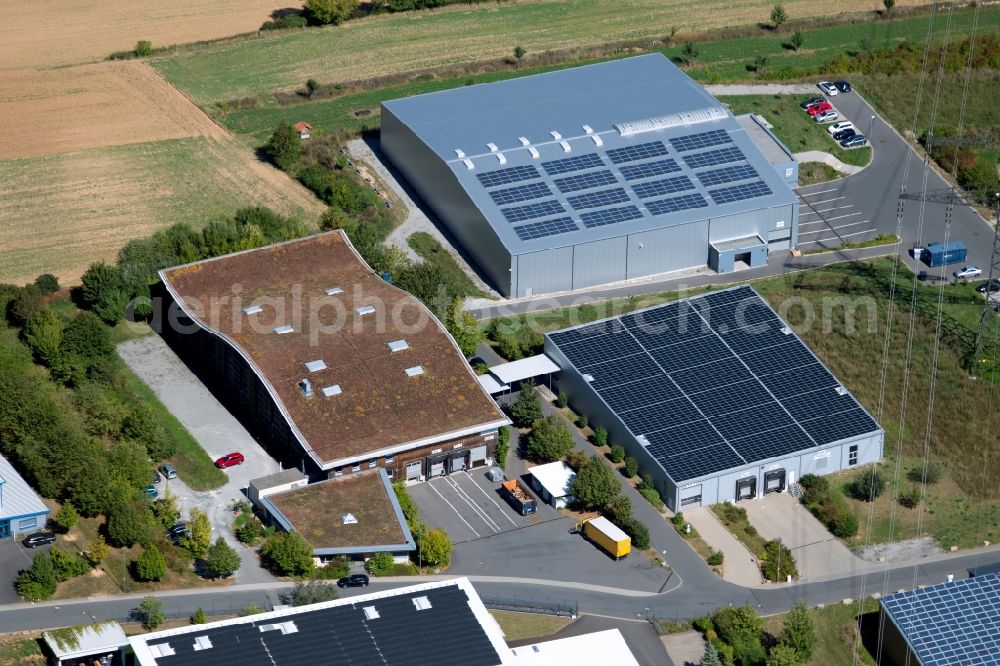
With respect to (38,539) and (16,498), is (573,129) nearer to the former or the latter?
(16,498)

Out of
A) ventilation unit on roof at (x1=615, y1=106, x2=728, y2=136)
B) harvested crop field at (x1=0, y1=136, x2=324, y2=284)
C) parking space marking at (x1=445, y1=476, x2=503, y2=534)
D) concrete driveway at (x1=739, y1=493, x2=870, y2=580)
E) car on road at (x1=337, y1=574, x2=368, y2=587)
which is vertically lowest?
concrete driveway at (x1=739, y1=493, x2=870, y2=580)

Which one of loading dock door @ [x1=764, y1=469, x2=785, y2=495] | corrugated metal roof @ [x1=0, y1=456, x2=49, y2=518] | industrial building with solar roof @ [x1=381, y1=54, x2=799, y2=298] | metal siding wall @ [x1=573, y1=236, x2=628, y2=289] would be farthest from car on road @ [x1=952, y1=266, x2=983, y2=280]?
corrugated metal roof @ [x1=0, y1=456, x2=49, y2=518]

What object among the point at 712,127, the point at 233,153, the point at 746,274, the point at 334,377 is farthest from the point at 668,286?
the point at 233,153

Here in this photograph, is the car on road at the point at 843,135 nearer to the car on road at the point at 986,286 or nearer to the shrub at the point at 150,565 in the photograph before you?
the car on road at the point at 986,286

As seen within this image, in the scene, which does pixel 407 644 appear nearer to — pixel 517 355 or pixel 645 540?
pixel 645 540

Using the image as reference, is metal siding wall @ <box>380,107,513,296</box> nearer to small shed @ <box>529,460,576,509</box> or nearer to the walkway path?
small shed @ <box>529,460,576,509</box>
